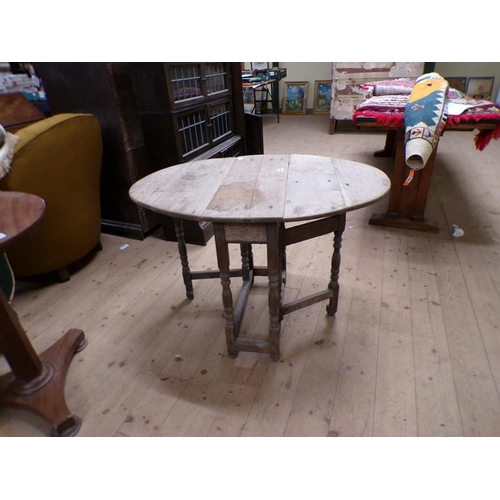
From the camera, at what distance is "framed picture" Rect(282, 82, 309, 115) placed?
660 centimetres

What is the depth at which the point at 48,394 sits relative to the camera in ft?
4.13

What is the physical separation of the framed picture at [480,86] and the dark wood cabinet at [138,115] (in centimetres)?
496

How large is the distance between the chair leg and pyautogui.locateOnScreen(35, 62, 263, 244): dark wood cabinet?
57 cm

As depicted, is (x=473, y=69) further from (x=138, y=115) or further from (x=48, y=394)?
(x=48, y=394)

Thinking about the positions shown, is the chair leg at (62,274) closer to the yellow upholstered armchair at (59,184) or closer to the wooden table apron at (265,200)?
the yellow upholstered armchair at (59,184)

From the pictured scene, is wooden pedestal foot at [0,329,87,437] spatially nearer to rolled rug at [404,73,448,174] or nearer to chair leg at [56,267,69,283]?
chair leg at [56,267,69,283]

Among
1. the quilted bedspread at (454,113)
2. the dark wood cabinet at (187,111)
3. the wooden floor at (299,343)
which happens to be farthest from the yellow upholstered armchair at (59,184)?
the quilted bedspread at (454,113)

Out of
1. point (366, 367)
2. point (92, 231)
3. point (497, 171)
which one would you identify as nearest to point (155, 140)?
point (92, 231)

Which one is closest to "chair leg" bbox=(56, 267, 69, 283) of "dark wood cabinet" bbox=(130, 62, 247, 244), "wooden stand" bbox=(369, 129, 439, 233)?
"dark wood cabinet" bbox=(130, 62, 247, 244)

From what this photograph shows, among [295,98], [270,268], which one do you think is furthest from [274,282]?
[295,98]

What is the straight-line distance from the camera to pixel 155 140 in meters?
2.22

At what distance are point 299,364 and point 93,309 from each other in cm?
110

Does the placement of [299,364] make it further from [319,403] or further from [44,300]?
[44,300]

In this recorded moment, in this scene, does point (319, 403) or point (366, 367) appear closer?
point (319, 403)
